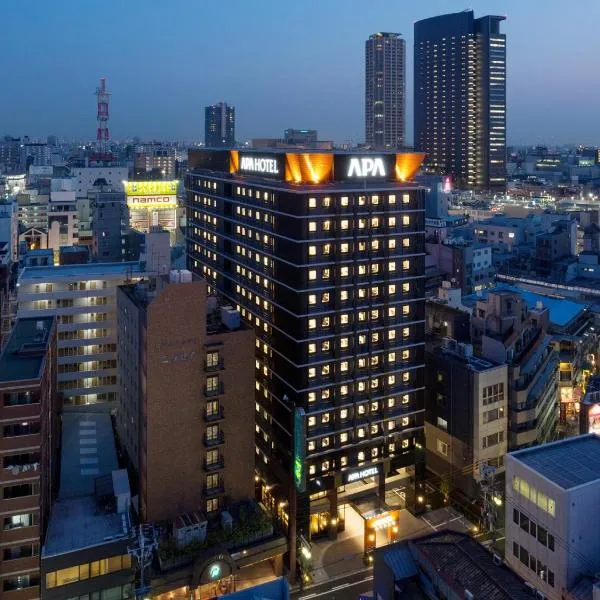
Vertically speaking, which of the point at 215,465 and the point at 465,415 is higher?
the point at 465,415

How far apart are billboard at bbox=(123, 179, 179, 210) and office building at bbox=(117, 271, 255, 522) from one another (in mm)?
88902

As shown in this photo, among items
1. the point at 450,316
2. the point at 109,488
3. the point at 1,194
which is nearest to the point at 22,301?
the point at 109,488

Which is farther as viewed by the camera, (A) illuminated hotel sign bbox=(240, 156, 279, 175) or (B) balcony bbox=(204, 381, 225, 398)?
(A) illuminated hotel sign bbox=(240, 156, 279, 175)

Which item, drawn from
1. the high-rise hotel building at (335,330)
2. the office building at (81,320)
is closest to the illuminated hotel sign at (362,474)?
the high-rise hotel building at (335,330)

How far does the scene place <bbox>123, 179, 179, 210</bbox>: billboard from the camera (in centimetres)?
12694

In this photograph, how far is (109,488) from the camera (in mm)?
41281

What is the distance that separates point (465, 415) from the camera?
47969mm

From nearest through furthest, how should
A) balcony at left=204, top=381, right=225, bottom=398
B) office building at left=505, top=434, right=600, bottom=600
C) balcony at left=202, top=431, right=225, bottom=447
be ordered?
office building at left=505, top=434, right=600, bottom=600, balcony at left=204, top=381, right=225, bottom=398, balcony at left=202, top=431, right=225, bottom=447

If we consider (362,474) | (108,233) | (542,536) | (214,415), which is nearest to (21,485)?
(214,415)

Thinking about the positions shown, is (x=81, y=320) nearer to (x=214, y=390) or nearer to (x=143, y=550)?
(x=214, y=390)

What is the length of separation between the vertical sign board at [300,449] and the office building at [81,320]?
25.2 m

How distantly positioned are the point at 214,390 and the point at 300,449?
717 cm

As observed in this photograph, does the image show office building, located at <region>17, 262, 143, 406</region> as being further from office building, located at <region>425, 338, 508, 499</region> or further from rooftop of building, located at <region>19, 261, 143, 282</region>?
office building, located at <region>425, 338, 508, 499</region>

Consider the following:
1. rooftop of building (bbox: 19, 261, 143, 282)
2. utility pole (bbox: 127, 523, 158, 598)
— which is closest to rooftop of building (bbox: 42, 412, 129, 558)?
utility pole (bbox: 127, 523, 158, 598)
